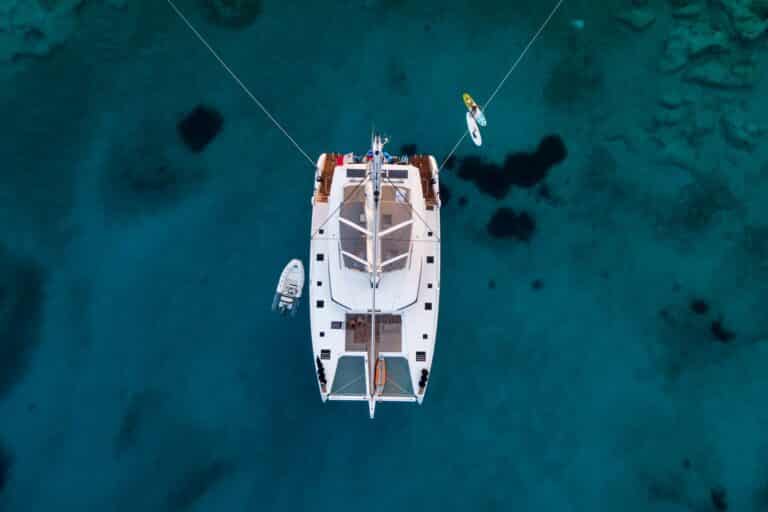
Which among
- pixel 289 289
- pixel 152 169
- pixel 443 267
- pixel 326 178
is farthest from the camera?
pixel 152 169

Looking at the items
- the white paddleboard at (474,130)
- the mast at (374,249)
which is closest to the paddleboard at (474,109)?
the white paddleboard at (474,130)

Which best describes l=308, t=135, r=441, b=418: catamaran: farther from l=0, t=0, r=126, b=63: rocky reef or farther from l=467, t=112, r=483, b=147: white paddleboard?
l=0, t=0, r=126, b=63: rocky reef

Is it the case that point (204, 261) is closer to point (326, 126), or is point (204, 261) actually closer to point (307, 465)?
point (326, 126)

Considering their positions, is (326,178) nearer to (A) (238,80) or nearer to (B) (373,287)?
(B) (373,287)

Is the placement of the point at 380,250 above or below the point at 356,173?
below

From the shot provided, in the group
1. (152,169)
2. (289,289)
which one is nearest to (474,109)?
(289,289)

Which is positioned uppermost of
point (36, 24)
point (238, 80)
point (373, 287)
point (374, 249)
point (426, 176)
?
point (36, 24)

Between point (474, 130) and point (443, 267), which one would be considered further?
point (474, 130)

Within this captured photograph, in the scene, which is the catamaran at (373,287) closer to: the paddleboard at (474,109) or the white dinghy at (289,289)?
the white dinghy at (289,289)
